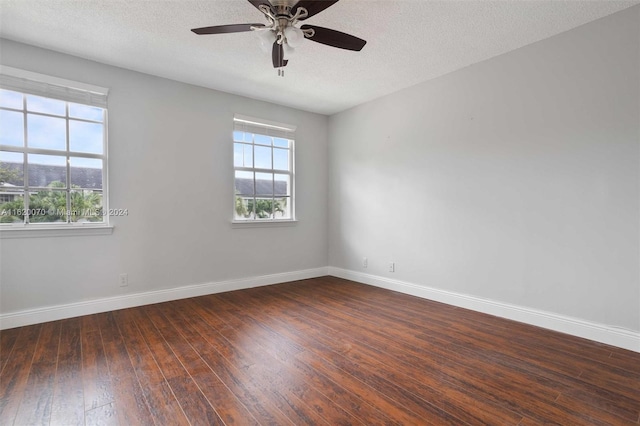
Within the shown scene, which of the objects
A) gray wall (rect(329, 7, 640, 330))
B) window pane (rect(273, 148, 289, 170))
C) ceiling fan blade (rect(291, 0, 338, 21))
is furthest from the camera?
window pane (rect(273, 148, 289, 170))

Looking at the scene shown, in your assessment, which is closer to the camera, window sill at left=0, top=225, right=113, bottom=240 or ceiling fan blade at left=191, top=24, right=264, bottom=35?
ceiling fan blade at left=191, top=24, right=264, bottom=35

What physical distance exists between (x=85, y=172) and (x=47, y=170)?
1.01 feet

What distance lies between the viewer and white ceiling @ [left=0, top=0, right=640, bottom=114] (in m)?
2.42

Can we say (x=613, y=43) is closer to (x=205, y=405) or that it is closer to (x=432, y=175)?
(x=432, y=175)

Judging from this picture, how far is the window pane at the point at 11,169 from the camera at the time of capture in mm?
2910

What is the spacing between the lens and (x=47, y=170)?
3.12 metres

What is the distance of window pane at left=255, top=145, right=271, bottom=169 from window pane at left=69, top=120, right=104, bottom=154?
74.4 inches

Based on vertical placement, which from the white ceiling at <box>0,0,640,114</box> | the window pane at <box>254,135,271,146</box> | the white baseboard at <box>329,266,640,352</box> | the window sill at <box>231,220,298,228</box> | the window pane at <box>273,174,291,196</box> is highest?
the white ceiling at <box>0,0,640,114</box>

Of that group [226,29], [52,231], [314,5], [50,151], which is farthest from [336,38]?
[52,231]

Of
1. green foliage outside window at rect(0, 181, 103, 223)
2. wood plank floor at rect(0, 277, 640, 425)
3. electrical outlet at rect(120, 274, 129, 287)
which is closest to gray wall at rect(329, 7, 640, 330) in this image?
wood plank floor at rect(0, 277, 640, 425)

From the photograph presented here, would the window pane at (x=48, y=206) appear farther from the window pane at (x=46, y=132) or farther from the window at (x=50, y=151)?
the window pane at (x=46, y=132)

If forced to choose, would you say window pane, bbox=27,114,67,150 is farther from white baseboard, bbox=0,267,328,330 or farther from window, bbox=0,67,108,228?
white baseboard, bbox=0,267,328,330

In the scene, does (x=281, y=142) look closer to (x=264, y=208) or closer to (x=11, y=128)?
(x=264, y=208)

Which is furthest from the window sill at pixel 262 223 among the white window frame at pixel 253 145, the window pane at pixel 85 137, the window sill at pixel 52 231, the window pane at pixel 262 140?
the window pane at pixel 85 137
